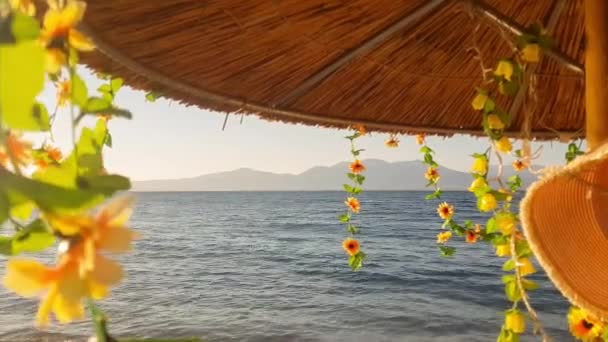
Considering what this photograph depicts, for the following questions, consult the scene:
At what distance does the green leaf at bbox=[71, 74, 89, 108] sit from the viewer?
26cm

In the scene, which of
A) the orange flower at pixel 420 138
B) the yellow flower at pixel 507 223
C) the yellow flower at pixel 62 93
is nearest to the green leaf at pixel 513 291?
the yellow flower at pixel 507 223

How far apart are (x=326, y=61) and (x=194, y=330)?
21.7ft

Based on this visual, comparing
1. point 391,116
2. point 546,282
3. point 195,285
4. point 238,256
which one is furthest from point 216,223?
point 391,116

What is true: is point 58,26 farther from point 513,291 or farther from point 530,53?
point 513,291

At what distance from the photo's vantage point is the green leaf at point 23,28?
0.57 ft

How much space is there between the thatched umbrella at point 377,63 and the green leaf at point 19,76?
0.66 meters

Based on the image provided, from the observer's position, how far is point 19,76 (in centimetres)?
16

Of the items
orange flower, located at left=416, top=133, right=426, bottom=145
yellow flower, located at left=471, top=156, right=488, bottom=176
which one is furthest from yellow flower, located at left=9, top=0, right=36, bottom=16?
orange flower, located at left=416, top=133, right=426, bottom=145

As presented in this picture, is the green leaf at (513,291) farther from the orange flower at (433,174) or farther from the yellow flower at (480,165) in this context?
the orange flower at (433,174)

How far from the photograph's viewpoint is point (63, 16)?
0.24 metres

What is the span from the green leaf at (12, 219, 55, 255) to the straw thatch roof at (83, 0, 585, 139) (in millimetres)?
584

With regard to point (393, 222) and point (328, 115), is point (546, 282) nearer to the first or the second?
point (328, 115)

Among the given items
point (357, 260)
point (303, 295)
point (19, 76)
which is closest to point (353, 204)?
point (357, 260)

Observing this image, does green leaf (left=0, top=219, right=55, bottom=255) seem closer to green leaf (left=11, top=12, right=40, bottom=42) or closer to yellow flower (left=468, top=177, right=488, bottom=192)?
green leaf (left=11, top=12, right=40, bottom=42)
